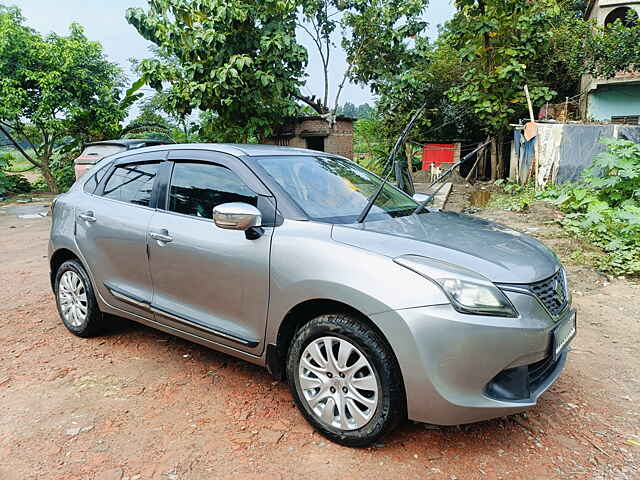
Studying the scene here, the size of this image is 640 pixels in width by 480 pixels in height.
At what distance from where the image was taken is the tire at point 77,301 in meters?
3.73

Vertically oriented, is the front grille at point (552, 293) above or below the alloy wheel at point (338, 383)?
above

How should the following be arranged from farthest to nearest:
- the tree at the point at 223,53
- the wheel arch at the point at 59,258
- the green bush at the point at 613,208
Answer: the tree at the point at 223,53
the green bush at the point at 613,208
the wheel arch at the point at 59,258

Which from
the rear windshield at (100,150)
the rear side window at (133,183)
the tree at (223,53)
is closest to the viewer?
the rear side window at (133,183)

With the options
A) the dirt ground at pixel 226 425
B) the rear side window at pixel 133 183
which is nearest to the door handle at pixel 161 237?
the rear side window at pixel 133 183

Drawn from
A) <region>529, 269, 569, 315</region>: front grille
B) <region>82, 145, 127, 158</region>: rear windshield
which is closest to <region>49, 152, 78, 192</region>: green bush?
<region>82, 145, 127, 158</region>: rear windshield

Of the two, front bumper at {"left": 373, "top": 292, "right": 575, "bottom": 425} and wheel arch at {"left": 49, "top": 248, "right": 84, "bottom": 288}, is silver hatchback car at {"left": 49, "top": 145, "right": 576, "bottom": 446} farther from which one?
wheel arch at {"left": 49, "top": 248, "right": 84, "bottom": 288}

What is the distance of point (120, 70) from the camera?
1534 cm

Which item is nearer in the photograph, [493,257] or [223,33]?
[493,257]

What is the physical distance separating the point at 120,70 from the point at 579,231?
1443cm

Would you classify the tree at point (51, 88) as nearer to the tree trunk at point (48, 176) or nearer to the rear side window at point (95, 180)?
the tree trunk at point (48, 176)

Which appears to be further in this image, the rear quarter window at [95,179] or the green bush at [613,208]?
the green bush at [613,208]

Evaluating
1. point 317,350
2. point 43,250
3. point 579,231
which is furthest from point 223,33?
point 317,350

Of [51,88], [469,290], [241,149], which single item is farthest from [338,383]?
[51,88]

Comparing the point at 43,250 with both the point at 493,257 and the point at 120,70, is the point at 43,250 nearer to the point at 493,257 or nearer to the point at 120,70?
the point at 493,257
